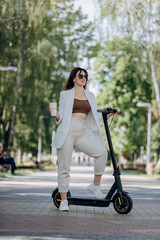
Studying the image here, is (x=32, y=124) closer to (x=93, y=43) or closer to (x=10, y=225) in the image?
(x=93, y=43)

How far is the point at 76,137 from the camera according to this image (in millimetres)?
8406

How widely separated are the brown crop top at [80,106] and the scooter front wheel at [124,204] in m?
1.40

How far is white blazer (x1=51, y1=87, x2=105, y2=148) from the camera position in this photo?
8.27 metres

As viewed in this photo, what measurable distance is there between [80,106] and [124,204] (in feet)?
5.24

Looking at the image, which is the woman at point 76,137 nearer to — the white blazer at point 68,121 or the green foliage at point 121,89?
the white blazer at point 68,121

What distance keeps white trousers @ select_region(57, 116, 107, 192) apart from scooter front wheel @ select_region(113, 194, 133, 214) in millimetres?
487

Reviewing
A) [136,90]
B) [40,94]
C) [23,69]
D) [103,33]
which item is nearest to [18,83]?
[23,69]

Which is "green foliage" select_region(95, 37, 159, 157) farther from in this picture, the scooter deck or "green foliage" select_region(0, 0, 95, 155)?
the scooter deck

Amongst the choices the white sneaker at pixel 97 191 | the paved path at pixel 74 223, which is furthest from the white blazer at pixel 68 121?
the paved path at pixel 74 223

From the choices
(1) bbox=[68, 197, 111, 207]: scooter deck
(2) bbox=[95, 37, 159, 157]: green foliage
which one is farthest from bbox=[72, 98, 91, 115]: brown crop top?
(2) bbox=[95, 37, 159, 157]: green foliage

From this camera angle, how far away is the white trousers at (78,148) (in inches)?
325

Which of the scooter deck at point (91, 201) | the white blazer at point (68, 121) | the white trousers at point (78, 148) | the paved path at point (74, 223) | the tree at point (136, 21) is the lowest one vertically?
the paved path at point (74, 223)

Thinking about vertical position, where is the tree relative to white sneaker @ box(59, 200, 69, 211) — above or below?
above

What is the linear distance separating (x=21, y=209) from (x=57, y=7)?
2690 centimetres
